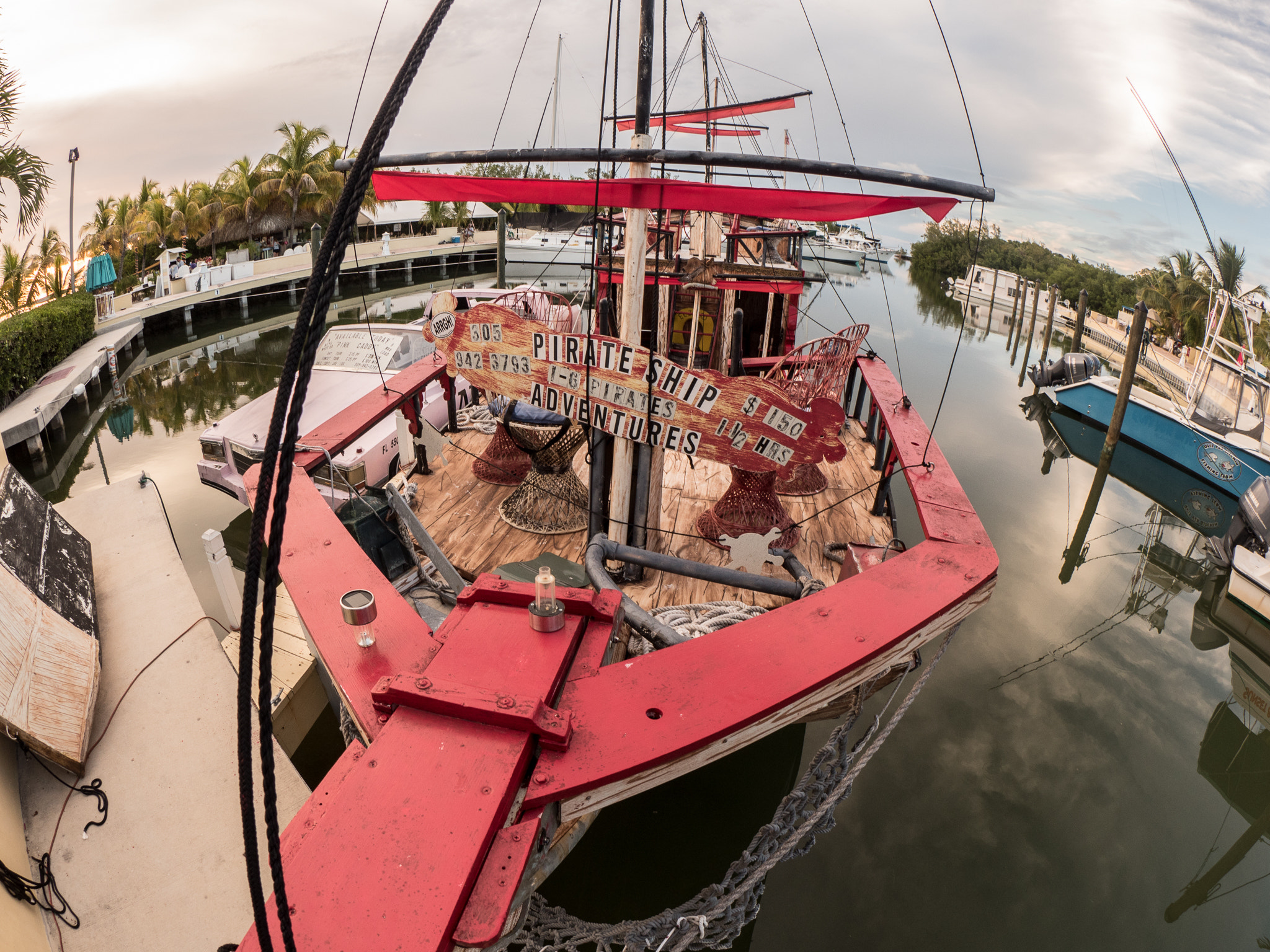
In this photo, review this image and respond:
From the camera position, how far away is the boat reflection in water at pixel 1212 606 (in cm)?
614

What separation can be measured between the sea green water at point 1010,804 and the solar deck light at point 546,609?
3.23 meters

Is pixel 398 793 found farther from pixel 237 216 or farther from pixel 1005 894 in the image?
pixel 237 216

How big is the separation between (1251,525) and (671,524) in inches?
330

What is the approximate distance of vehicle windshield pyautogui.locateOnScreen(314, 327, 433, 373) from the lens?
10.4m

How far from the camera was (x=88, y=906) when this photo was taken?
3.41m

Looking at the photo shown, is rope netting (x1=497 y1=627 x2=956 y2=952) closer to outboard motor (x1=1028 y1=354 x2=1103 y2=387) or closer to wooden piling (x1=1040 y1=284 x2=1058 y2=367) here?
outboard motor (x1=1028 y1=354 x2=1103 y2=387)

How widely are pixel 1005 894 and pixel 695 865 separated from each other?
2298mm

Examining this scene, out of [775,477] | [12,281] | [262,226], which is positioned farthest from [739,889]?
[262,226]

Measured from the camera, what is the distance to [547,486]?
5.64m

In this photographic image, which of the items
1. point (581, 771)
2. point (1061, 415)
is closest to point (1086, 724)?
point (581, 771)

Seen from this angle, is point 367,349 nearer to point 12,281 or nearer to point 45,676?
point 45,676

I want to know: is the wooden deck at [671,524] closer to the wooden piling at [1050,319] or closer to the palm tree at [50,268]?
the palm tree at [50,268]

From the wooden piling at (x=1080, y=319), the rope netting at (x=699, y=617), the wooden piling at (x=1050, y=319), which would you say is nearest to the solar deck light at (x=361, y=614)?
the rope netting at (x=699, y=617)

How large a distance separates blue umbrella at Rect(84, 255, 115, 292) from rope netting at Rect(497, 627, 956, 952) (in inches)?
855
